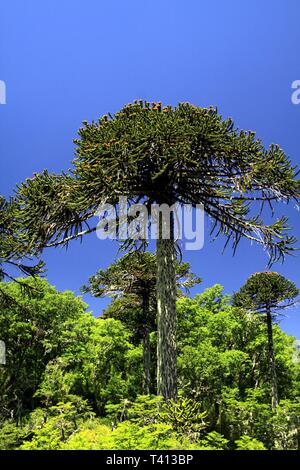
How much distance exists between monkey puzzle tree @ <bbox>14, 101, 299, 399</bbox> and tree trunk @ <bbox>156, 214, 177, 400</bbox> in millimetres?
23

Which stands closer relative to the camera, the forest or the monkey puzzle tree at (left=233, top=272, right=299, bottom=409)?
the forest

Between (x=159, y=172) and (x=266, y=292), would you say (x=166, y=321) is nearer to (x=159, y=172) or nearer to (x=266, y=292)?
(x=159, y=172)

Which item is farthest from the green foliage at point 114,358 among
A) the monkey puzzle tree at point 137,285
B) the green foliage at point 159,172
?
the green foliage at point 159,172

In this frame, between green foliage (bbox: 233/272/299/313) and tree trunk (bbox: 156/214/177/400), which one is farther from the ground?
green foliage (bbox: 233/272/299/313)

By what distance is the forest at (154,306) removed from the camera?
26.0 feet

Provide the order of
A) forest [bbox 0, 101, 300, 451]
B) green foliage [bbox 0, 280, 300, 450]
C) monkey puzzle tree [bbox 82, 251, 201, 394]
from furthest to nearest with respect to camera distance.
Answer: green foliage [bbox 0, 280, 300, 450] < monkey puzzle tree [bbox 82, 251, 201, 394] < forest [bbox 0, 101, 300, 451]

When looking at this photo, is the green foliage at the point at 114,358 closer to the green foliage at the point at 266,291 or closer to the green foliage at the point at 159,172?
the green foliage at the point at 266,291

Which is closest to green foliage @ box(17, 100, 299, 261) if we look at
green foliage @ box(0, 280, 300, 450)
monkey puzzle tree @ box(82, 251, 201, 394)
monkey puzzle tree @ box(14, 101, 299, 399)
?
monkey puzzle tree @ box(14, 101, 299, 399)

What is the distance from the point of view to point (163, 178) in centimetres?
1098

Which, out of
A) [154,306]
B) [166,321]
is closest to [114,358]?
[154,306]

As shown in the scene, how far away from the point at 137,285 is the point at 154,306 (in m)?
2.72

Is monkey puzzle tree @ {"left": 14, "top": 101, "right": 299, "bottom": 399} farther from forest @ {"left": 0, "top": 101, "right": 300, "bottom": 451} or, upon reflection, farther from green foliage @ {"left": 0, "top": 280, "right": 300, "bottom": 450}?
green foliage @ {"left": 0, "top": 280, "right": 300, "bottom": 450}

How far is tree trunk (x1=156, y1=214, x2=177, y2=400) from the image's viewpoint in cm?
947
